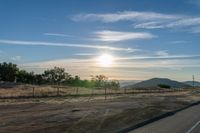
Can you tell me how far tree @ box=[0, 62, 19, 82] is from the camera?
102488mm

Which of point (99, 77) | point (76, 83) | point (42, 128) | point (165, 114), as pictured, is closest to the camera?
point (42, 128)

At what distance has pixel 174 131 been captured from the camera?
19.9 meters

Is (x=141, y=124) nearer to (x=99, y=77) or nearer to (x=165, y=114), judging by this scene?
(x=165, y=114)

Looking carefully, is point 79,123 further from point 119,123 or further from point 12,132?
point 12,132

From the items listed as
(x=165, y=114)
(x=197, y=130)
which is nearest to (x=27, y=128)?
(x=197, y=130)

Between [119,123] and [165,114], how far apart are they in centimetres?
884

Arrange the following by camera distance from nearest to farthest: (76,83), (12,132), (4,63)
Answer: (12,132) → (4,63) → (76,83)

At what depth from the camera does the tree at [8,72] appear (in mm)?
102488

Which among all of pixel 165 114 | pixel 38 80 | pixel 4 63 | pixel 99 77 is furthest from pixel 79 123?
pixel 99 77

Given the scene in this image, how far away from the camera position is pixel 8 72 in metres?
103

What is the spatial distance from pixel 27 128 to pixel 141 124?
638 centimetres

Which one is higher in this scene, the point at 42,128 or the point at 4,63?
the point at 4,63

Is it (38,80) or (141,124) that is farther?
(38,80)

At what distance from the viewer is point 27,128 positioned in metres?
19.8
